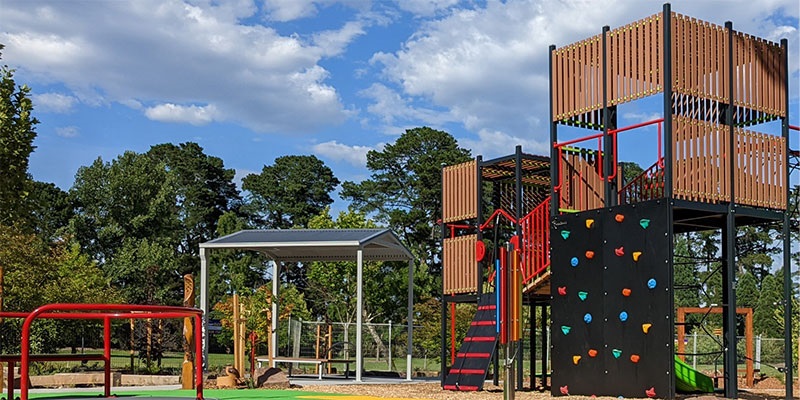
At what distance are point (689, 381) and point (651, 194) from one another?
3.25 m

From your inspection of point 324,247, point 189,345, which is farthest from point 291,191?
point 189,345

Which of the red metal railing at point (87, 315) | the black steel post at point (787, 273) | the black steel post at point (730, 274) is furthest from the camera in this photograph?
the black steel post at point (787, 273)

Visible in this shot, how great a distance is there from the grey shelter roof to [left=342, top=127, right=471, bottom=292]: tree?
27.7 meters

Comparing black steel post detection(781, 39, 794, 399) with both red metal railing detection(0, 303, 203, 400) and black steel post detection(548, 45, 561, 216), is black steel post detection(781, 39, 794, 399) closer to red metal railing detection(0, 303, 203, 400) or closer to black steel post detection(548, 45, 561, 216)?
black steel post detection(548, 45, 561, 216)

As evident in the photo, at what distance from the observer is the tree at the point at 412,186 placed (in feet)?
181

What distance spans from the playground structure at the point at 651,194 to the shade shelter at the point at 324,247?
15.4 ft

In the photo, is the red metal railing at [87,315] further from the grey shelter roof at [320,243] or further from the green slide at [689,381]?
the grey shelter roof at [320,243]

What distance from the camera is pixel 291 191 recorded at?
6119cm

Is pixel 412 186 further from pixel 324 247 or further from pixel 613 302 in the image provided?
pixel 613 302

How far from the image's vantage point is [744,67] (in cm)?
1656

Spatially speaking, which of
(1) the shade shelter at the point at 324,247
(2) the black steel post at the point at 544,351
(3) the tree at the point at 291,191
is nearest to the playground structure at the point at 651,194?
(2) the black steel post at the point at 544,351

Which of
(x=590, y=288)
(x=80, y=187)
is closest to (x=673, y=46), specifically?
(x=590, y=288)

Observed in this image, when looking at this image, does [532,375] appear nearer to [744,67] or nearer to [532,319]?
[532,319]

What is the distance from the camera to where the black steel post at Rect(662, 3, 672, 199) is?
14906 mm
